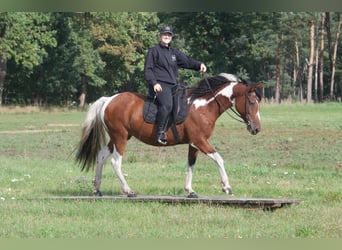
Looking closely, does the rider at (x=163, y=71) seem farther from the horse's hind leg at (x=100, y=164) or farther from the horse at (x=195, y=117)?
the horse's hind leg at (x=100, y=164)

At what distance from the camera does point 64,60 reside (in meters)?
56.5

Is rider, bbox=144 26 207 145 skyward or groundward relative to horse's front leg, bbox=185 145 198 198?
skyward

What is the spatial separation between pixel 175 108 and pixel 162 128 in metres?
0.39

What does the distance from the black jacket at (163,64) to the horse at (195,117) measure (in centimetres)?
55

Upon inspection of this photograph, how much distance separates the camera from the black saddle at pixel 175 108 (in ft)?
31.4

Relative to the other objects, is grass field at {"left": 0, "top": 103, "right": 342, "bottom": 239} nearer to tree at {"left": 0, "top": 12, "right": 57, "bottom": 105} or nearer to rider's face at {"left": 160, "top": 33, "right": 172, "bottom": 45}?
rider's face at {"left": 160, "top": 33, "right": 172, "bottom": 45}

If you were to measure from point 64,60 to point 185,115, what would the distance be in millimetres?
48356

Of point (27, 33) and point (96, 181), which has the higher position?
point (27, 33)

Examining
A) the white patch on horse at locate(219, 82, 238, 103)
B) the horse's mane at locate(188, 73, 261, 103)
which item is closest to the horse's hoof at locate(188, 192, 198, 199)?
the horse's mane at locate(188, 73, 261, 103)

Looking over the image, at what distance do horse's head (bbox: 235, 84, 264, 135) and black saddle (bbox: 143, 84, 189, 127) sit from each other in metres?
0.88

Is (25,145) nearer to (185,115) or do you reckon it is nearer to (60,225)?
(185,115)

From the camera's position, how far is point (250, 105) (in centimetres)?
966

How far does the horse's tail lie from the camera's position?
10.4m

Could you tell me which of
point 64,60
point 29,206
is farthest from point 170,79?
point 64,60
